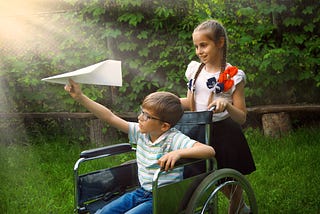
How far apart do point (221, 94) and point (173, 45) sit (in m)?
2.61

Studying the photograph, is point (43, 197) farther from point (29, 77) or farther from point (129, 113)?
point (29, 77)

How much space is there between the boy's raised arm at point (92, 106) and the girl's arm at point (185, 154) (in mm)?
413

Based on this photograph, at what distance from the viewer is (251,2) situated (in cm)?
527

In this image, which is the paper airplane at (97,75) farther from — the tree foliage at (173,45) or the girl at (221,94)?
the tree foliage at (173,45)

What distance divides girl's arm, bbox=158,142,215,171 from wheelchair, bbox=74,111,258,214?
0.03 metres

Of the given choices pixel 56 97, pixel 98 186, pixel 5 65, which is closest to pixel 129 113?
pixel 56 97

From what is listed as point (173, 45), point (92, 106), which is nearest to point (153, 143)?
point (92, 106)

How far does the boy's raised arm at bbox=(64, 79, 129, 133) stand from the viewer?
2.33 meters

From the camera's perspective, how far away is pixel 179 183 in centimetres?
224

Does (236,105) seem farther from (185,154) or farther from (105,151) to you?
(105,151)

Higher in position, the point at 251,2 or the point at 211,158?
the point at 251,2

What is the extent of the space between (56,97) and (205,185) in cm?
343

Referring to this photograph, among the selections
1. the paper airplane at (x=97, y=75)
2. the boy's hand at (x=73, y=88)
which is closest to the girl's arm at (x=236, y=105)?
the paper airplane at (x=97, y=75)

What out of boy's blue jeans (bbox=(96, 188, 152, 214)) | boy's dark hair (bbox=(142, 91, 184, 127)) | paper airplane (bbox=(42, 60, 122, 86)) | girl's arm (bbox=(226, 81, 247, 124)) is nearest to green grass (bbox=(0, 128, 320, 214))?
girl's arm (bbox=(226, 81, 247, 124))
